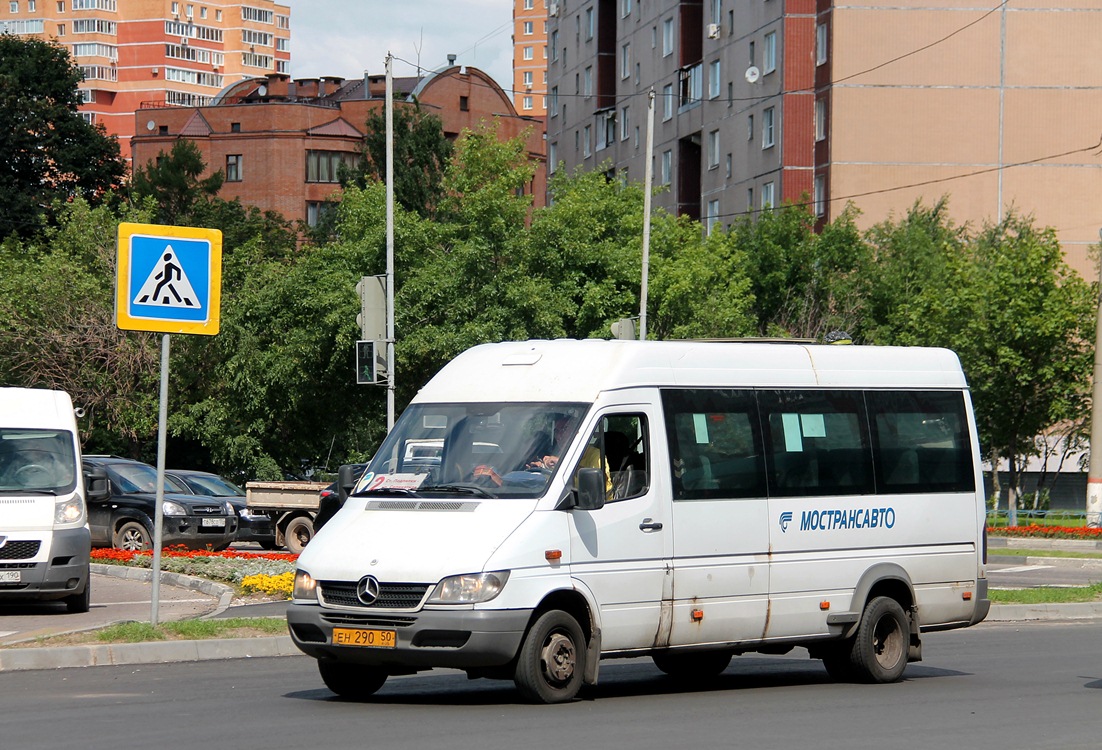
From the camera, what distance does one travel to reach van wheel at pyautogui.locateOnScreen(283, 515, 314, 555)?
30.6 m

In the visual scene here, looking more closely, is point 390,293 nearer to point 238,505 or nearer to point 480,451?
point 238,505

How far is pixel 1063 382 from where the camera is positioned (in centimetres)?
4975

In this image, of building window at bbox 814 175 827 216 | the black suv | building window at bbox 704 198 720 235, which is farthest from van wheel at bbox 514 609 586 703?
building window at bbox 704 198 720 235

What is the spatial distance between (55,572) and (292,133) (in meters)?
75.9

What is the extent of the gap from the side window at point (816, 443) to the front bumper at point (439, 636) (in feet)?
9.44

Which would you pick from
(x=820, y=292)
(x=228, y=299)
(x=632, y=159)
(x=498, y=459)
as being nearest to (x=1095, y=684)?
(x=498, y=459)

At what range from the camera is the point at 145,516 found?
27562mm

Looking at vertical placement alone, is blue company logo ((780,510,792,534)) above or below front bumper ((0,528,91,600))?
above

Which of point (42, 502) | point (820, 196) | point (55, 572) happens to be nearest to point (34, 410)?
point (42, 502)

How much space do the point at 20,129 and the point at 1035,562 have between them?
174ft

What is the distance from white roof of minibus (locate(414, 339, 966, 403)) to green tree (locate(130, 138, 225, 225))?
63484 millimetres

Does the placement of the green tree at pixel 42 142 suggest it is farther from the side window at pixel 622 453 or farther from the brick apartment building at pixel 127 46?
the brick apartment building at pixel 127 46

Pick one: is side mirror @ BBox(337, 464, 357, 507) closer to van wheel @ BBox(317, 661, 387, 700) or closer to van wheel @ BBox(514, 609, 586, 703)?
van wheel @ BBox(317, 661, 387, 700)

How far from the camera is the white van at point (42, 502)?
17.0 m
